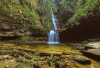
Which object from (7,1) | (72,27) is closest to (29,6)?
(7,1)

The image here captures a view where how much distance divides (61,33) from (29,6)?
1293 centimetres

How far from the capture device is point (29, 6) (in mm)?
19141

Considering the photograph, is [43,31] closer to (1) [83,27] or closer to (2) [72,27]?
(2) [72,27]

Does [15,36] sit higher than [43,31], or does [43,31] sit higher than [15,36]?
[43,31]

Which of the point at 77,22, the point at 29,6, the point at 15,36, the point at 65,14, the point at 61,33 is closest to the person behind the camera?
the point at 77,22

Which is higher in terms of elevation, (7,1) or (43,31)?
(7,1)

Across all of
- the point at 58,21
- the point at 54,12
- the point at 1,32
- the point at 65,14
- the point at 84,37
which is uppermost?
the point at 54,12

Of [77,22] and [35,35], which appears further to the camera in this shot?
[35,35]

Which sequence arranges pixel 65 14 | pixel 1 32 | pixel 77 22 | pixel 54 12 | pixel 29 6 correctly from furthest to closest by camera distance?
pixel 54 12
pixel 65 14
pixel 29 6
pixel 77 22
pixel 1 32

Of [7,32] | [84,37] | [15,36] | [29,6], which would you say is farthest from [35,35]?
[84,37]

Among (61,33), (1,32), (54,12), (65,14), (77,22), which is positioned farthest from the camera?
(54,12)

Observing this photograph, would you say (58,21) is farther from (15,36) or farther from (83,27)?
(15,36)

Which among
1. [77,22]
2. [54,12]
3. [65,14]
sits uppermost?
[54,12]

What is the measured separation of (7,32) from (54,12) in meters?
19.0
